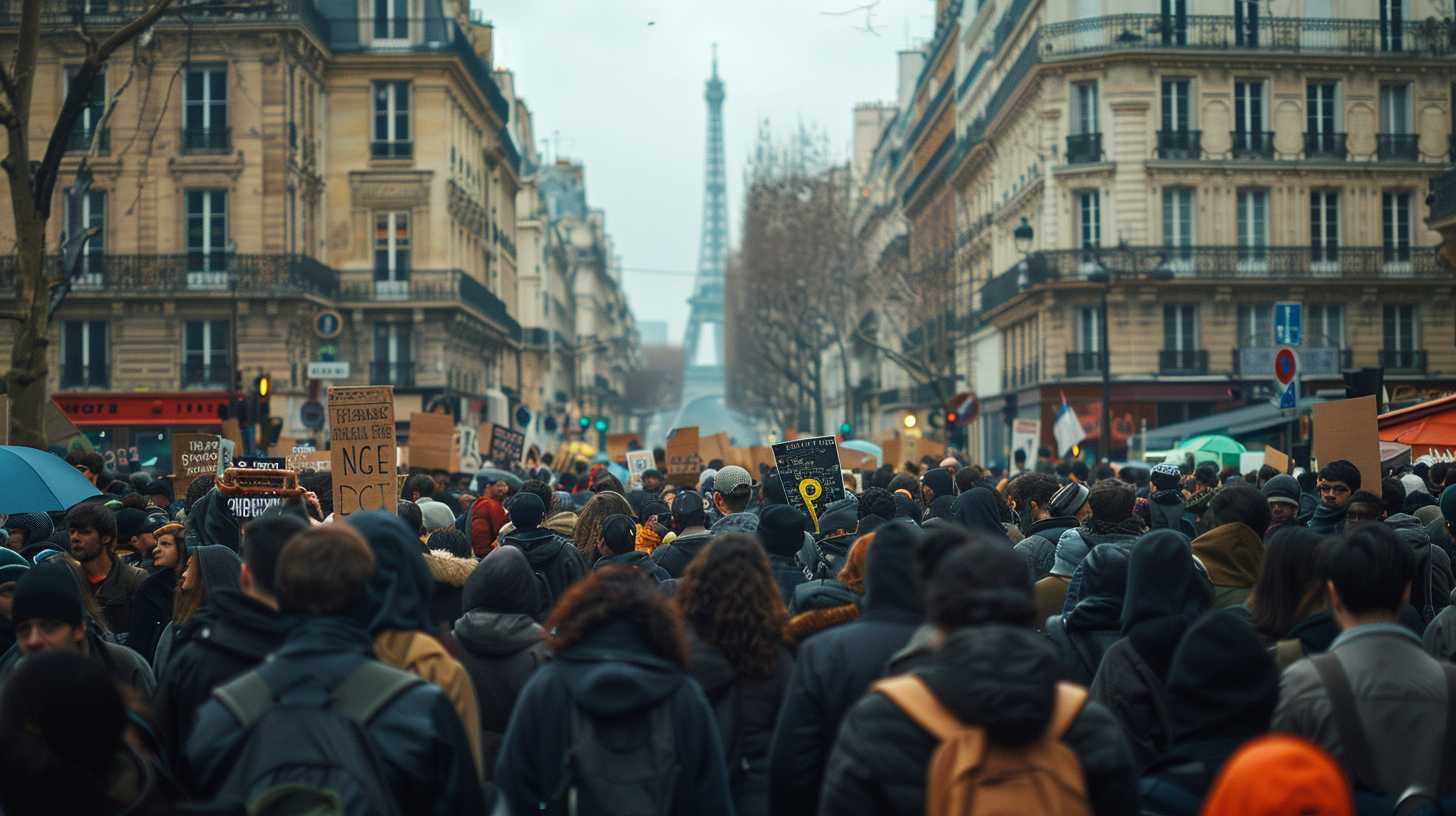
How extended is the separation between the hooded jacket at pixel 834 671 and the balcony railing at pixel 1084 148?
4036 cm

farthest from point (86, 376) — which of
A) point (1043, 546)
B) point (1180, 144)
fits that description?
point (1043, 546)

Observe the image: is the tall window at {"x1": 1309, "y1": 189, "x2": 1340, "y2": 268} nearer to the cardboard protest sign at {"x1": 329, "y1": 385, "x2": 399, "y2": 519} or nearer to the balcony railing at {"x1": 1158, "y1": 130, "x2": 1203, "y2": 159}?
the balcony railing at {"x1": 1158, "y1": 130, "x2": 1203, "y2": 159}

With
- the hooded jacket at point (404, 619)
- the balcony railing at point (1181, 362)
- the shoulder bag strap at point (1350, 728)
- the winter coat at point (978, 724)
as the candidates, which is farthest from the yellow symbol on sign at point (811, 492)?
the balcony railing at point (1181, 362)

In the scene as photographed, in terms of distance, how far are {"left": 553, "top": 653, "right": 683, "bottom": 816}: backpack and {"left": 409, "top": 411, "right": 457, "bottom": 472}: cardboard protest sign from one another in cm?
1522

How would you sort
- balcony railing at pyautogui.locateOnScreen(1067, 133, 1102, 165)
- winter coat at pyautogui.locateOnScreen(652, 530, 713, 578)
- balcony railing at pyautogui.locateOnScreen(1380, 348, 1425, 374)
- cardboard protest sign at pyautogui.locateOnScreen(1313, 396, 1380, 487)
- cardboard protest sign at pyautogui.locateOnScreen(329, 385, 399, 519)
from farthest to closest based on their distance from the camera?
balcony railing at pyautogui.locateOnScreen(1067, 133, 1102, 165) → balcony railing at pyautogui.locateOnScreen(1380, 348, 1425, 374) → cardboard protest sign at pyautogui.locateOnScreen(1313, 396, 1380, 487) → cardboard protest sign at pyautogui.locateOnScreen(329, 385, 399, 519) → winter coat at pyautogui.locateOnScreen(652, 530, 713, 578)

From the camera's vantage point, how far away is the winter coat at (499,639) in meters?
6.76

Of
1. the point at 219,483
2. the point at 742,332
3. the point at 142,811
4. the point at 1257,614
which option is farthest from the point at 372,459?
the point at 742,332

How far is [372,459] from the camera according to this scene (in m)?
11.7

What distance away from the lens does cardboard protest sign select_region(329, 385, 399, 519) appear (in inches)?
453

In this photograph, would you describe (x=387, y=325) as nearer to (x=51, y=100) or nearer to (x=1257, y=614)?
(x=51, y=100)

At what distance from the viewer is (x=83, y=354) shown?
44.1 metres

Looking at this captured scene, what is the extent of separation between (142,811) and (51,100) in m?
43.8

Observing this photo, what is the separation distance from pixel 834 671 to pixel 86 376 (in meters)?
42.3

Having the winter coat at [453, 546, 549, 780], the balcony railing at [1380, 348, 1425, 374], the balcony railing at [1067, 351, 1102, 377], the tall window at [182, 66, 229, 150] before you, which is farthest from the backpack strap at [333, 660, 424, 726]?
the balcony railing at [1380, 348, 1425, 374]
